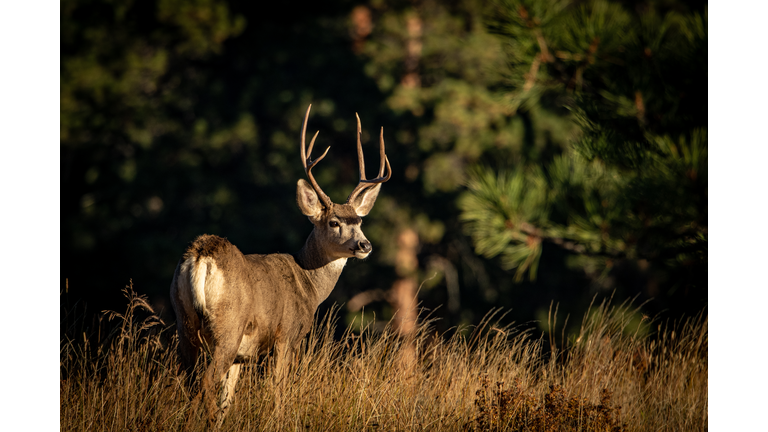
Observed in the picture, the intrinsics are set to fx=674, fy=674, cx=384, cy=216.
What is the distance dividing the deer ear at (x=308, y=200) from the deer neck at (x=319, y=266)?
177mm

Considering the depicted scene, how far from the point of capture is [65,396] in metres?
3.02

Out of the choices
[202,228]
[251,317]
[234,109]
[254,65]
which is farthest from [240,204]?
[251,317]

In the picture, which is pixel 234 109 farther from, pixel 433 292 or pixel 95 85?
pixel 433 292

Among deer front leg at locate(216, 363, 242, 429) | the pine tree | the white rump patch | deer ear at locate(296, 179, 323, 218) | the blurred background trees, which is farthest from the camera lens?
the blurred background trees

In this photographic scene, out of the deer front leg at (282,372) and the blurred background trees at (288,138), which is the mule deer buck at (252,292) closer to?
the deer front leg at (282,372)

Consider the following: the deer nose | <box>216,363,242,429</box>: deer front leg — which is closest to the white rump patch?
<box>216,363,242,429</box>: deer front leg

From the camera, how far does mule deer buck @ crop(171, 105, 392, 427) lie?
120 inches

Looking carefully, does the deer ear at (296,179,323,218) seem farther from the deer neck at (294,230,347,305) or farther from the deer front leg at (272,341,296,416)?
the deer front leg at (272,341,296,416)

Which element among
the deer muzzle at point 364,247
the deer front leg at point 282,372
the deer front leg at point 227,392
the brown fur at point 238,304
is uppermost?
the deer muzzle at point 364,247

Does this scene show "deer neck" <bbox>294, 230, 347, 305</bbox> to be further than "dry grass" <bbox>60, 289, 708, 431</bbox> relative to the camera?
Yes

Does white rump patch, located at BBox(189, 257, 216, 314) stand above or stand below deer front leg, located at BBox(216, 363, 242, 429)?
above

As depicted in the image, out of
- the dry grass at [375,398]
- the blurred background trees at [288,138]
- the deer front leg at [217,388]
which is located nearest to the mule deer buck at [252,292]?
the deer front leg at [217,388]

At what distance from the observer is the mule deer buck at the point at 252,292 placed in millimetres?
3057
